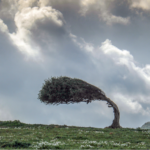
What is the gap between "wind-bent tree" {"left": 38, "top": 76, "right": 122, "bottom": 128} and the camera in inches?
1585

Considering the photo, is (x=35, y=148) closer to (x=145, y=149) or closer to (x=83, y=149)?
(x=83, y=149)

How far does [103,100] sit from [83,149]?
96.9ft

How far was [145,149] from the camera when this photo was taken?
47.8 ft

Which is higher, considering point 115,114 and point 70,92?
point 70,92

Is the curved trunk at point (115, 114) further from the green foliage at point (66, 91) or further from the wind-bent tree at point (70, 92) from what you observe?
the green foliage at point (66, 91)

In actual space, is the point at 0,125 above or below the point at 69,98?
below

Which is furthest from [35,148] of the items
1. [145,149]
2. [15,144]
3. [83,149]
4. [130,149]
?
[145,149]

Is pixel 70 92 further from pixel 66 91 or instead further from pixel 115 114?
pixel 115 114

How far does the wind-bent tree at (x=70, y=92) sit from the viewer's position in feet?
132

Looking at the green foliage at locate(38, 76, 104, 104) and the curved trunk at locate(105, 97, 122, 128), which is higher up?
the green foliage at locate(38, 76, 104, 104)

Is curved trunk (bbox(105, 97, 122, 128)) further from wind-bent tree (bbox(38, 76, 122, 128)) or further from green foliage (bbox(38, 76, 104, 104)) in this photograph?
green foliage (bbox(38, 76, 104, 104))

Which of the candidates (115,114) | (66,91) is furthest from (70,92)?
(115,114)

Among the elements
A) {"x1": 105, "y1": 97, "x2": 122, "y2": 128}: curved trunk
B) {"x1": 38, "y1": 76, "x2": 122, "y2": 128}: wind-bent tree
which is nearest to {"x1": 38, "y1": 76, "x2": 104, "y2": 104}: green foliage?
{"x1": 38, "y1": 76, "x2": 122, "y2": 128}: wind-bent tree

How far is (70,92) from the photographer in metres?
40.0
